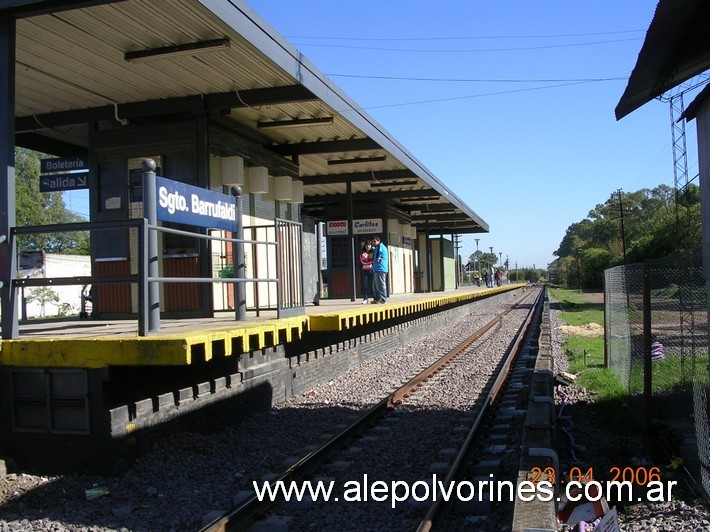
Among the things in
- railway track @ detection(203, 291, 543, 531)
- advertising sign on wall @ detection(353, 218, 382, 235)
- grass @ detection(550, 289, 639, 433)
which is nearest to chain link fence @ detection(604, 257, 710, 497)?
grass @ detection(550, 289, 639, 433)

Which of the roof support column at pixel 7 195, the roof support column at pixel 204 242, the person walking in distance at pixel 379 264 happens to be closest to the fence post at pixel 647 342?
the roof support column at pixel 204 242

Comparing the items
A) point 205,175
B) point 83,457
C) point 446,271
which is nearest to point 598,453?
point 83,457

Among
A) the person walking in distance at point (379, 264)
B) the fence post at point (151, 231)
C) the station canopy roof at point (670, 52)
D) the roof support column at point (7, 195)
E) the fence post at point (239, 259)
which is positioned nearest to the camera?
the fence post at point (151, 231)

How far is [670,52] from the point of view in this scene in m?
9.12

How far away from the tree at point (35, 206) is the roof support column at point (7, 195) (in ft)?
131

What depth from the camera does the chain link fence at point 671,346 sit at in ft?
23.7

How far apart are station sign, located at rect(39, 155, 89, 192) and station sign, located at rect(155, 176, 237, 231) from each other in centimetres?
435

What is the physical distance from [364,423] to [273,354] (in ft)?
7.19

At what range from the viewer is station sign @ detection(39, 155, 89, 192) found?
37.2 feet

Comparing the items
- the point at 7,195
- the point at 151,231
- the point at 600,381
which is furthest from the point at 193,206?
the point at 600,381

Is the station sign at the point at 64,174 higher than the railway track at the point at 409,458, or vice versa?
the station sign at the point at 64,174

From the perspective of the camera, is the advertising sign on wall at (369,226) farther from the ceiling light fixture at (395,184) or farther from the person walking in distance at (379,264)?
the person walking in distance at (379,264)

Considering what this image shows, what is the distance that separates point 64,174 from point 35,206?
144ft

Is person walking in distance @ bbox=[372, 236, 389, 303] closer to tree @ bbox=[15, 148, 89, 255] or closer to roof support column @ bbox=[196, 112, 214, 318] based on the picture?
roof support column @ bbox=[196, 112, 214, 318]
